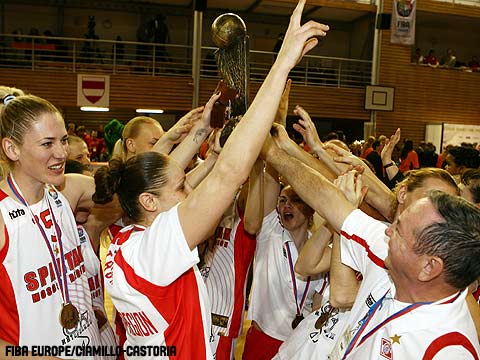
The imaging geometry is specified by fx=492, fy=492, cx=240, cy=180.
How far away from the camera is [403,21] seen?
14.4 m

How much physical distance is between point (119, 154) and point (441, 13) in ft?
50.0

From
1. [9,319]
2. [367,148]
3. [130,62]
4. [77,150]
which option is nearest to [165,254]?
[9,319]

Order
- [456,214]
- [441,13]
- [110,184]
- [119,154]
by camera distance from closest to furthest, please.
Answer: [456,214] < [110,184] < [119,154] < [441,13]

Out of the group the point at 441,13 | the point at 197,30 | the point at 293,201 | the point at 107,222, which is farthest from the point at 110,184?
the point at 441,13

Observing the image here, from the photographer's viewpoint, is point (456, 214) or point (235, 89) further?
point (235, 89)

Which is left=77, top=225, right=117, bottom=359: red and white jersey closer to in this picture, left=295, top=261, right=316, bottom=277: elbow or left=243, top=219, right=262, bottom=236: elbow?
left=243, top=219, right=262, bottom=236: elbow

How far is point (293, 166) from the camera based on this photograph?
2371 millimetres

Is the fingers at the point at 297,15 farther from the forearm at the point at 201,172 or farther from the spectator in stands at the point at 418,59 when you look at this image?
the spectator in stands at the point at 418,59

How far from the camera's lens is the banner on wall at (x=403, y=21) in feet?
46.6

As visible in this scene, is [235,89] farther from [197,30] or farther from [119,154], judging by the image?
[197,30]

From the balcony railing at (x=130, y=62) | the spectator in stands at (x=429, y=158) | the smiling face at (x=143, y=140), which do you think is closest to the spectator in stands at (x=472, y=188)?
the smiling face at (x=143, y=140)

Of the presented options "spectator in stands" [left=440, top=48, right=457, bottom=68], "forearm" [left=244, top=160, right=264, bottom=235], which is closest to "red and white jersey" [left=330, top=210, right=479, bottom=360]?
"forearm" [left=244, top=160, right=264, bottom=235]

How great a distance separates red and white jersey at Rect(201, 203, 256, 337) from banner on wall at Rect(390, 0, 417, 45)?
43.2 feet

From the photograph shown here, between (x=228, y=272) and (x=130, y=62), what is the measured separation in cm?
1346
